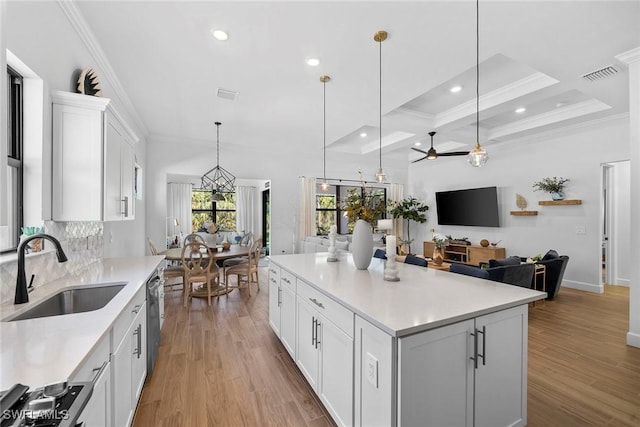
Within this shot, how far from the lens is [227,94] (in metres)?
3.88

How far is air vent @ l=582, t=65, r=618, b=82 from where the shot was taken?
3.04 m

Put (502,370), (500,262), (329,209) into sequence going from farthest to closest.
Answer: (329,209) → (500,262) → (502,370)

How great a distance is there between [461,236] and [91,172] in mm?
7558

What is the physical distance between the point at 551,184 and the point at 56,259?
7.34m

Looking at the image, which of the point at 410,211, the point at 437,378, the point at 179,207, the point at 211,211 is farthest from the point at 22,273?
the point at 410,211

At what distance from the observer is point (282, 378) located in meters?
2.34

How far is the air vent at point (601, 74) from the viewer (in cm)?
304

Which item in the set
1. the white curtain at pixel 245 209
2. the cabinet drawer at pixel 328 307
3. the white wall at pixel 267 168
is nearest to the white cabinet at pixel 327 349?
the cabinet drawer at pixel 328 307

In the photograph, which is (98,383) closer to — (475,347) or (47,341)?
(47,341)

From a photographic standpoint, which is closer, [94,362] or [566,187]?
[94,362]

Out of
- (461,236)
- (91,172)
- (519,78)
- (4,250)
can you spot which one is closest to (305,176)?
(461,236)

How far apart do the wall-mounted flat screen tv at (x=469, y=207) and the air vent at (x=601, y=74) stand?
10.7ft

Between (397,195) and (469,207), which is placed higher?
(397,195)

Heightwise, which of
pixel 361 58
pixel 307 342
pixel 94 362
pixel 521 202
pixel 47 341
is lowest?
pixel 307 342
